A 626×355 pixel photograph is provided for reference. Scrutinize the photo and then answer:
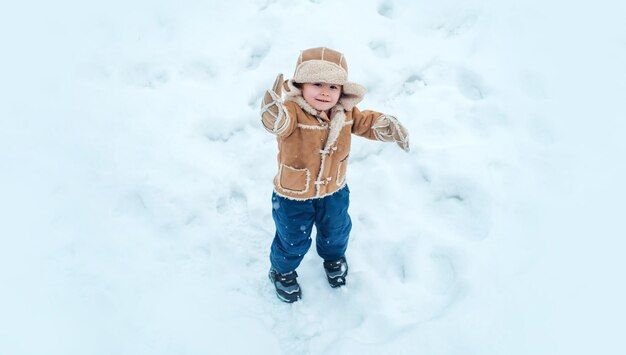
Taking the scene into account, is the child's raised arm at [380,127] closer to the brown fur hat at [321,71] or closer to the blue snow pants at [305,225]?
the brown fur hat at [321,71]

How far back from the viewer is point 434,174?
9.50 ft

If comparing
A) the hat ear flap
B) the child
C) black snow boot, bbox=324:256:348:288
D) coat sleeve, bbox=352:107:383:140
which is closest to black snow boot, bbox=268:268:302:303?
the child

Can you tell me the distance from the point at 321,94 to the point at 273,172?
1117 millimetres

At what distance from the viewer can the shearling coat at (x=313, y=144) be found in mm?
1993

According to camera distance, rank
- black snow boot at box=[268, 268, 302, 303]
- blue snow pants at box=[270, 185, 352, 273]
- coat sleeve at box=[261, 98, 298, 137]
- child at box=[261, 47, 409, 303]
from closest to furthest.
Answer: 1. coat sleeve at box=[261, 98, 298, 137]
2. child at box=[261, 47, 409, 303]
3. blue snow pants at box=[270, 185, 352, 273]
4. black snow boot at box=[268, 268, 302, 303]

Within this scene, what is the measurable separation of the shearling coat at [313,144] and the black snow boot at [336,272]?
1.70ft

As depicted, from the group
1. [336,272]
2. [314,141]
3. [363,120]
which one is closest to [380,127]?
[363,120]

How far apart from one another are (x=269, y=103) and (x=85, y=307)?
154 centimetres

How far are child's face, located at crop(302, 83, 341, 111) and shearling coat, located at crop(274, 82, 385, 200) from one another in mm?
27

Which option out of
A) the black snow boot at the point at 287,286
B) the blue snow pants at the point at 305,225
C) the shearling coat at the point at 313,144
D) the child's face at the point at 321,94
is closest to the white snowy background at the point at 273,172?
the black snow boot at the point at 287,286

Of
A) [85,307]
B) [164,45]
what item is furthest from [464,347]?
[164,45]

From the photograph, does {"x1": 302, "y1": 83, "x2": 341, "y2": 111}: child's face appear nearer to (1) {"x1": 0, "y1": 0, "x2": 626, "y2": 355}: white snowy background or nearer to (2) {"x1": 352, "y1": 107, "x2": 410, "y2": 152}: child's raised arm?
(2) {"x1": 352, "y1": 107, "x2": 410, "y2": 152}: child's raised arm

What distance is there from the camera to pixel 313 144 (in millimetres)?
2039

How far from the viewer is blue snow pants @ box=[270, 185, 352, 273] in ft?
7.36
